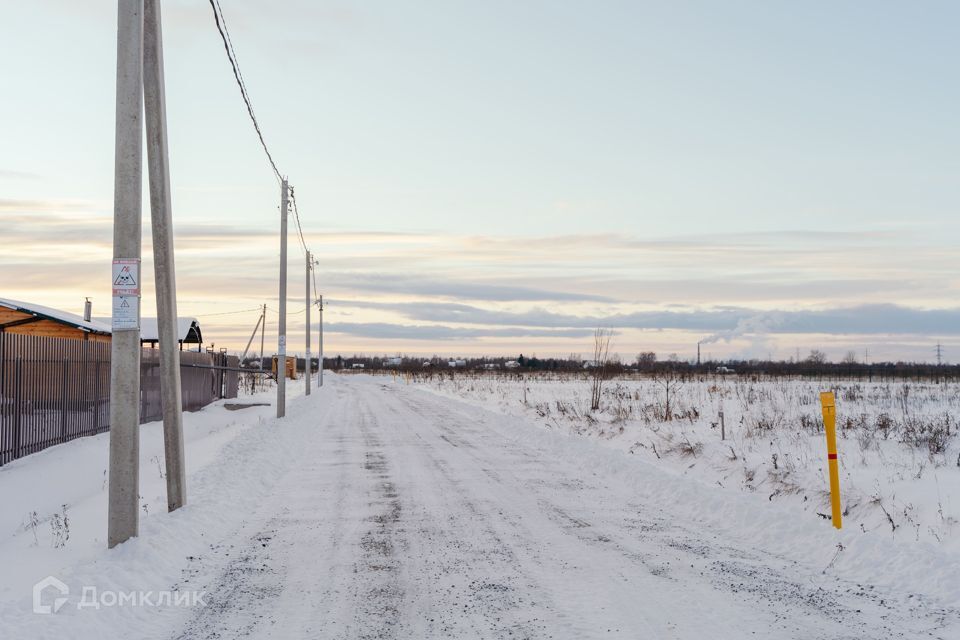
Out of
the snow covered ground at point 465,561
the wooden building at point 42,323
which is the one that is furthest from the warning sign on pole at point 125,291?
the wooden building at point 42,323

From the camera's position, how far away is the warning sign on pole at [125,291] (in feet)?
25.4

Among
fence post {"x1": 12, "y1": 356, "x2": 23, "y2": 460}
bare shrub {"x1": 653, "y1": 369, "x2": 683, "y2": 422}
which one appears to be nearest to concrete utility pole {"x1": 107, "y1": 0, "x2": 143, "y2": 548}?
fence post {"x1": 12, "y1": 356, "x2": 23, "y2": 460}

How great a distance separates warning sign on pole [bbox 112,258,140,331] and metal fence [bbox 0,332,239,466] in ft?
27.7

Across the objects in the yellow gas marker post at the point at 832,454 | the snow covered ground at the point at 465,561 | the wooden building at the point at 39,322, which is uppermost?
the wooden building at the point at 39,322

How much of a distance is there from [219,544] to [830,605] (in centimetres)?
591

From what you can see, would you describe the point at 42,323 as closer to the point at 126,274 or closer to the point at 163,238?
the point at 163,238

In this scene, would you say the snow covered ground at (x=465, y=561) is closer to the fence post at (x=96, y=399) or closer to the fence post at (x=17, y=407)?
the fence post at (x=17, y=407)

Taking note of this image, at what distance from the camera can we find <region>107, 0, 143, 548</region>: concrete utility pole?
25.3 ft

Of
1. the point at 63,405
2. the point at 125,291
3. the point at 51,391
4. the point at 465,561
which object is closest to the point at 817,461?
the point at 465,561

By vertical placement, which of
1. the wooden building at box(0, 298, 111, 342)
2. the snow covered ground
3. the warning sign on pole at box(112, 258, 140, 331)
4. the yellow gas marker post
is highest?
the wooden building at box(0, 298, 111, 342)

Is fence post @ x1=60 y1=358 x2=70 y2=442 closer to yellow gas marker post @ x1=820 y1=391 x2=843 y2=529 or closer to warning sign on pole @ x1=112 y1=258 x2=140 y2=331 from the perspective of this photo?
warning sign on pole @ x1=112 y1=258 x2=140 y2=331

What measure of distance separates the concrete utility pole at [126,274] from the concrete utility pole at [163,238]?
44.0 inches

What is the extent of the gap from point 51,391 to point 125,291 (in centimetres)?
1064

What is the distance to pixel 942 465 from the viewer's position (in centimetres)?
1159
